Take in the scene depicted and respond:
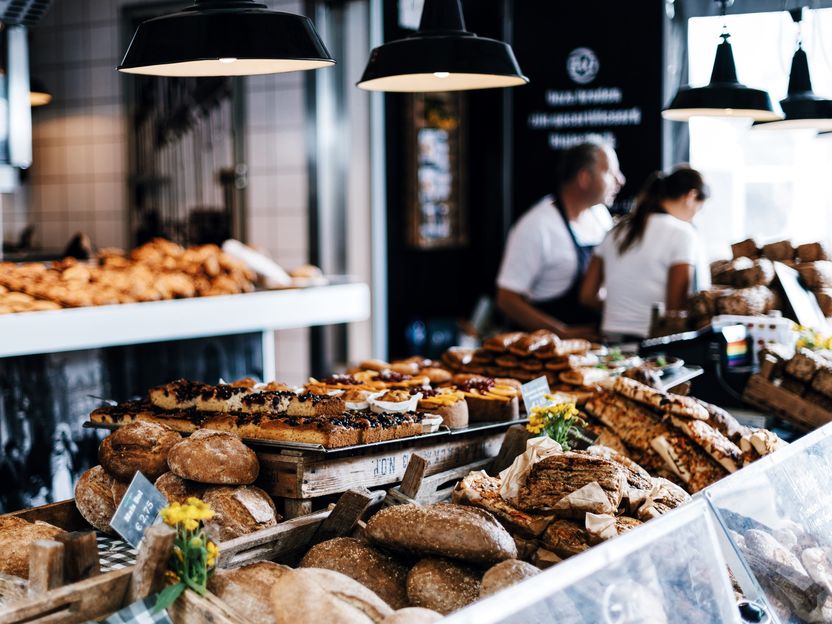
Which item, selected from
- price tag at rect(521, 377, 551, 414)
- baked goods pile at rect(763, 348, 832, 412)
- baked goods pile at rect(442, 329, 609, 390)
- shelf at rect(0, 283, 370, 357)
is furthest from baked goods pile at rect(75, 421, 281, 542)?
baked goods pile at rect(763, 348, 832, 412)

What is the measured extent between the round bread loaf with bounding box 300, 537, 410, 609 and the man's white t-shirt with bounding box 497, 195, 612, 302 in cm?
447

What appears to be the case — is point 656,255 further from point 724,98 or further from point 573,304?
point 724,98

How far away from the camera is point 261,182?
7934mm

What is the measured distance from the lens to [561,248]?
639cm

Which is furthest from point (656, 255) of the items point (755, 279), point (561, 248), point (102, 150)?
point (102, 150)

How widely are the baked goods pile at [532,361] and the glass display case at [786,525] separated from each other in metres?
1.24

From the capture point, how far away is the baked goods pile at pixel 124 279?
4.46m

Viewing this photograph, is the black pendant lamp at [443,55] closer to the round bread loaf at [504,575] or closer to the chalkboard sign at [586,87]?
the round bread loaf at [504,575]

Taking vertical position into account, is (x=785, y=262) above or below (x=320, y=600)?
above

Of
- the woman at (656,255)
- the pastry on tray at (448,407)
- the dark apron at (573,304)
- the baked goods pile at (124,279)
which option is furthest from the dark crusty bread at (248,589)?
the dark apron at (573,304)

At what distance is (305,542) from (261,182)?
605cm

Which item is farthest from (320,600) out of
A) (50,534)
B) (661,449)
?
(661,449)

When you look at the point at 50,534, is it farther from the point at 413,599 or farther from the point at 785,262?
the point at 785,262

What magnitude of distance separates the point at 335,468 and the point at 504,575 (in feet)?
2.50
